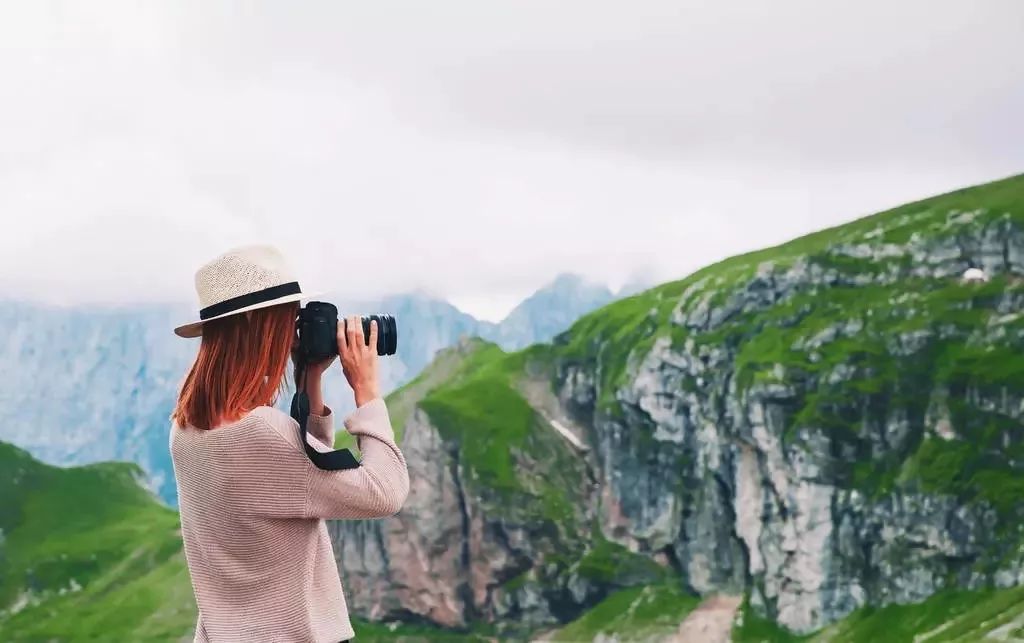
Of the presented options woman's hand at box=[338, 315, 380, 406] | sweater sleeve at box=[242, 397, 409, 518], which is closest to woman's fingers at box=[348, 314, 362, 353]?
woman's hand at box=[338, 315, 380, 406]

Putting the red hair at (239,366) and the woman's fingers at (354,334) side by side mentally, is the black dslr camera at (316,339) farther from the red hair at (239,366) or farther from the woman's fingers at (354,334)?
the red hair at (239,366)

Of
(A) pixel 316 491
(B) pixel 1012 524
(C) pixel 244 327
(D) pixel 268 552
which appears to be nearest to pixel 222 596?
(D) pixel 268 552

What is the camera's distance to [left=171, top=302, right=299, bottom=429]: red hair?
715 centimetres

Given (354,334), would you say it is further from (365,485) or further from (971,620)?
(971,620)

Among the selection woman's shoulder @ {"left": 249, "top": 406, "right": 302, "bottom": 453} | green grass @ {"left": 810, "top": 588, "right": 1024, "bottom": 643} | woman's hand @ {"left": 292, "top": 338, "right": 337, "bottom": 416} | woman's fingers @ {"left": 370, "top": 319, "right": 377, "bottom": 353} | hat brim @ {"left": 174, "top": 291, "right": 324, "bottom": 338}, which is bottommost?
green grass @ {"left": 810, "top": 588, "right": 1024, "bottom": 643}

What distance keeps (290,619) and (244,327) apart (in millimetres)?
1812

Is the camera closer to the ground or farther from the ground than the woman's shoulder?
farther from the ground

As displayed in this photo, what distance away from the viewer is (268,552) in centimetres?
735

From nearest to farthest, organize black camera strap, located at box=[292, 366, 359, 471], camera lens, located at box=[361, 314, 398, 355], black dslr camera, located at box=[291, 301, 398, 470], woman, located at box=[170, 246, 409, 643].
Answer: black camera strap, located at box=[292, 366, 359, 471] → woman, located at box=[170, 246, 409, 643] → black dslr camera, located at box=[291, 301, 398, 470] → camera lens, located at box=[361, 314, 398, 355]

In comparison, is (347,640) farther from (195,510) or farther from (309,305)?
(309,305)

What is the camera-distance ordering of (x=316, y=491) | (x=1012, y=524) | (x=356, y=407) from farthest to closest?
1. (x=1012, y=524)
2. (x=356, y=407)
3. (x=316, y=491)

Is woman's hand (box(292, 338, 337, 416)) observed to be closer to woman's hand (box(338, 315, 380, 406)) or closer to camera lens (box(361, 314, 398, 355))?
woman's hand (box(338, 315, 380, 406))

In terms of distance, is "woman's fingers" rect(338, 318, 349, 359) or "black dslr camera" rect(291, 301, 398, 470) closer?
"black dslr camera" rect(291, 301, 398, 470)

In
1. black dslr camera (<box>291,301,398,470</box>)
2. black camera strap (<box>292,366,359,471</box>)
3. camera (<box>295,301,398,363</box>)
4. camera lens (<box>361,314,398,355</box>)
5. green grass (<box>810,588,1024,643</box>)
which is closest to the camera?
black camera strap (<box>292,366,359,471</box>)
